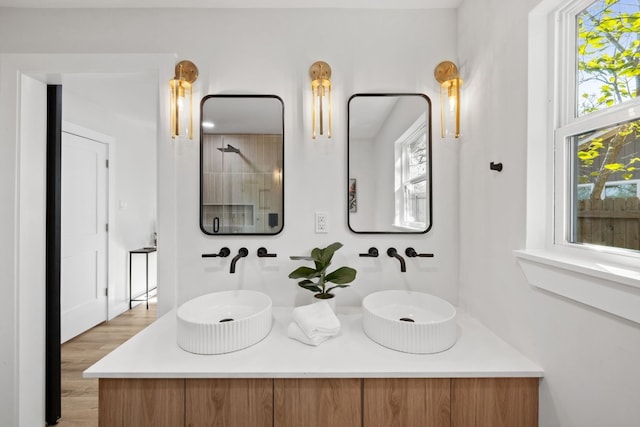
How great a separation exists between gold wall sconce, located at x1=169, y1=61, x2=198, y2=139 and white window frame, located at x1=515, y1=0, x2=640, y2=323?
150 cm

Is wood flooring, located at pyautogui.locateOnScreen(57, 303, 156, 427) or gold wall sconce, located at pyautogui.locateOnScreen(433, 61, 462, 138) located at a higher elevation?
gold wall sconce, located at pyautogui.locateOnScreen(433, 61, 462, 138)

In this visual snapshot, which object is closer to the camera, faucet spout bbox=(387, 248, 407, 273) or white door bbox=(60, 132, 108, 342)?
faucet spout bbox=(387, 248, 407, 273)

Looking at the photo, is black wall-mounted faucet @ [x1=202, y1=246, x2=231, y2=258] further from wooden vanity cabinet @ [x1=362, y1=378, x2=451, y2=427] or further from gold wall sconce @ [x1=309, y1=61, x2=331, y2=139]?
wooden vanity cabinet @ [x1=362, y1=378, x2=451, y2=427]

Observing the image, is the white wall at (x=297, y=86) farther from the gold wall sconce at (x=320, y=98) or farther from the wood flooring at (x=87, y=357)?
the wood flooring at (x=87, y=357)

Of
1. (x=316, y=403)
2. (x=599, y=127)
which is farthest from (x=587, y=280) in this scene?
(x=316, y=403)

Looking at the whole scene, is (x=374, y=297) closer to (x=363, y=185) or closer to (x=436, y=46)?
(x=363, y=185)

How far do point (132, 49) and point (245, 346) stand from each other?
1604 millimetres

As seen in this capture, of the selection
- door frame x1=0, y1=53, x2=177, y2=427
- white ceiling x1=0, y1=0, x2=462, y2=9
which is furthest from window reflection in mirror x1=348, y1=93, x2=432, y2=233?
door frame x1=0, y1=53, x2=177, y2=427

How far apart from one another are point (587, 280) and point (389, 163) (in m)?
0.95

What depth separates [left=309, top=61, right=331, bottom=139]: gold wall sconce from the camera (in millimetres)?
1468

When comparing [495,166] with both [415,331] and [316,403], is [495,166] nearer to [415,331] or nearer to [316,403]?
[415,331]

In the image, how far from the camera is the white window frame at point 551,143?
0.89 m

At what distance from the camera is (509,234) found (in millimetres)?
1128

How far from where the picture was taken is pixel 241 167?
1.52 metres
